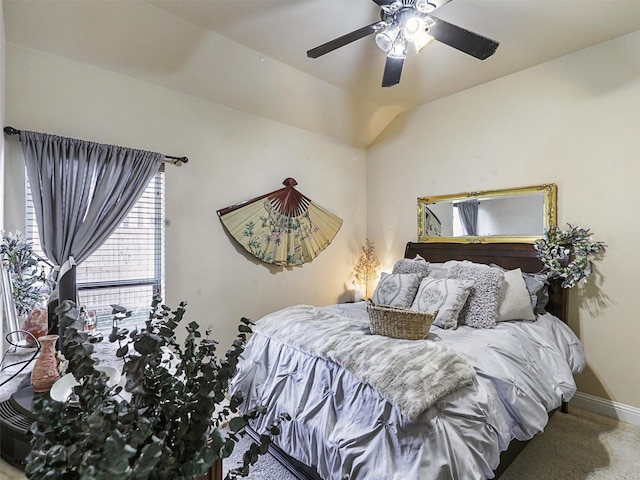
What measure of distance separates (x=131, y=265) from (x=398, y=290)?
2.16 metres

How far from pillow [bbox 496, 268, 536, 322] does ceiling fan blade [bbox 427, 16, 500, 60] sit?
5.29 ft

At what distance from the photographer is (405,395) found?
54.5 inches

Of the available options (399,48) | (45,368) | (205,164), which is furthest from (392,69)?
(45,368)

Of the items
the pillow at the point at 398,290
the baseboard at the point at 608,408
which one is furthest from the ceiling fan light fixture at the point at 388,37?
the baseboard at the point at 608,408

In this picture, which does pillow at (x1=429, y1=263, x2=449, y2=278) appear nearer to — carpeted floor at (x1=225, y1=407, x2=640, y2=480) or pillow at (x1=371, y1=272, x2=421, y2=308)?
pillow at (x1=371, y1=272, x2=421, y2=308)

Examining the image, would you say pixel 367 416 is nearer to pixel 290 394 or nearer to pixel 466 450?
pixel 466 450

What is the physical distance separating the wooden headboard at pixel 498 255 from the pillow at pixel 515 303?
0.41 meters

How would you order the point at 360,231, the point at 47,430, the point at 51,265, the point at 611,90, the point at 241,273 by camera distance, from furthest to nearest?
the point at 360,231
the point at 241,273
the point at 611,90
the point at 51,265
the point at 47,430

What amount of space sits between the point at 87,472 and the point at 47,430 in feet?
0.68

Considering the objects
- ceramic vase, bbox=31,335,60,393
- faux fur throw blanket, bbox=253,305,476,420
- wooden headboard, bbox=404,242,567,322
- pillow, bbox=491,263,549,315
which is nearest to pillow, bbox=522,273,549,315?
pillow, bbox=491,263,549,315

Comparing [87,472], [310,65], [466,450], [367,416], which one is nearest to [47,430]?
[87,472]

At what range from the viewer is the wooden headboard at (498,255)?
8.95 ft

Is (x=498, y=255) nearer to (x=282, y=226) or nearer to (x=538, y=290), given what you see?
(x=538, y=290)

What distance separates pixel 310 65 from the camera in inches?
117
